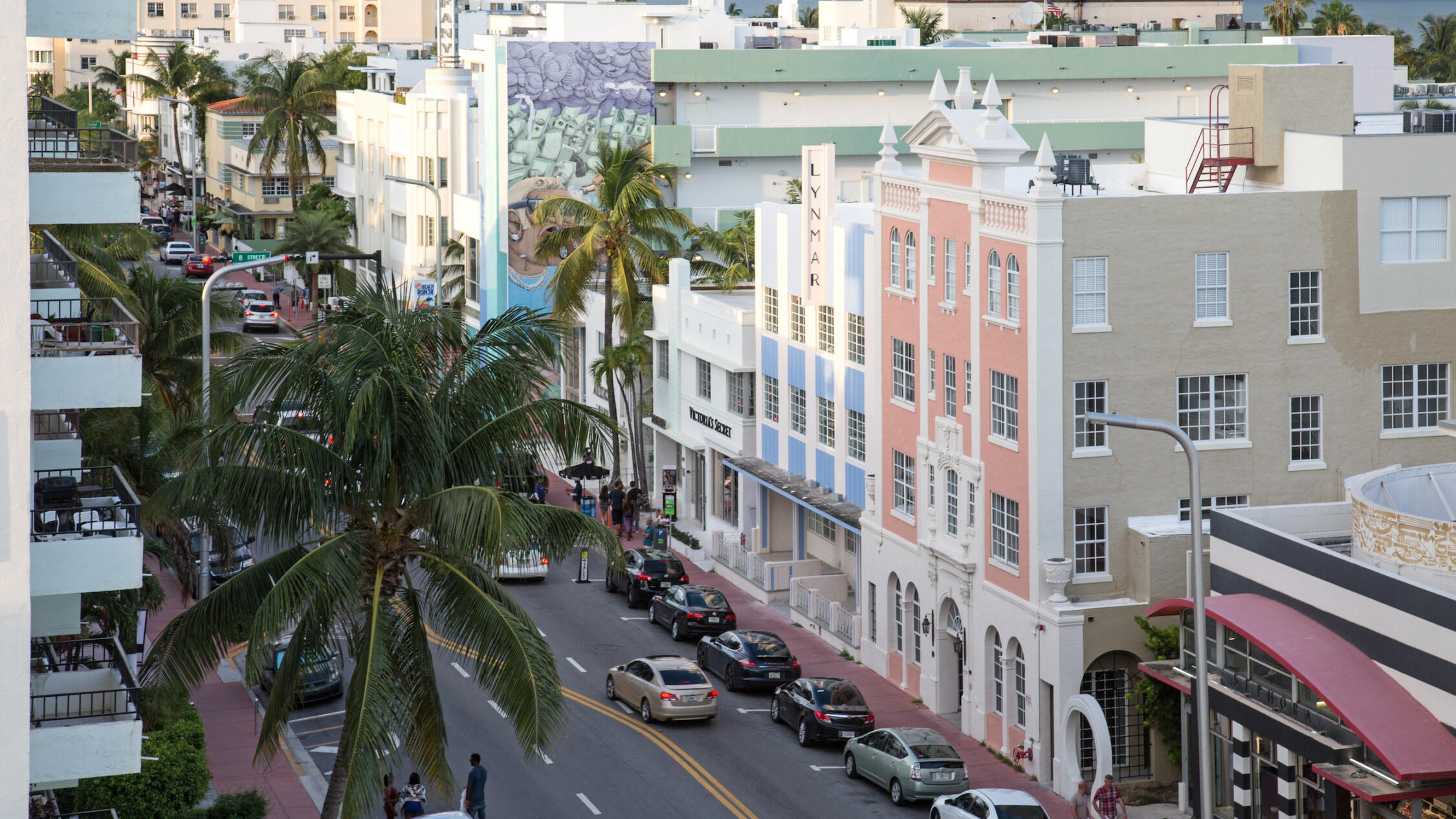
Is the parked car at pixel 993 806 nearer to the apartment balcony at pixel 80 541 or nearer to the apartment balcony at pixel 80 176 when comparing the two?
the apartment balcony at pixel 80 541

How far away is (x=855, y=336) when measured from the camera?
4603 cm

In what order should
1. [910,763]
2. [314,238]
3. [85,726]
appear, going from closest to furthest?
1. [85,726]
2. [910,763]
3. [314,238]

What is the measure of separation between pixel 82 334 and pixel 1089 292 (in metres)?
20.7

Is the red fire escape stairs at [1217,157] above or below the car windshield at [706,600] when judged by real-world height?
above

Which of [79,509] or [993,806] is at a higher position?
[79,509]

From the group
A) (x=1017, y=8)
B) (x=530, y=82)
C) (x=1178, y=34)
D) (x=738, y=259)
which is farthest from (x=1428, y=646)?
(x=1017, y=8)

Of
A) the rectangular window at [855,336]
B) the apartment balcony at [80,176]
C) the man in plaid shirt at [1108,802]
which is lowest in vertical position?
the man in plaid shirt at [1108,802]

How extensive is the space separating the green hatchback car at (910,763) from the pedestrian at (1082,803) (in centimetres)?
263

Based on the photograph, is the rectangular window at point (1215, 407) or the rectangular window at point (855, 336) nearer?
the rectangular window at point (1215, 407)

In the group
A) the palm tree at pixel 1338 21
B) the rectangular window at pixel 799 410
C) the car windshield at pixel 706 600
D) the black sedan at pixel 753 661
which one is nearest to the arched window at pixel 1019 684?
the black sedan at pixel 753 661

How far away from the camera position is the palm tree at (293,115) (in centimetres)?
10369

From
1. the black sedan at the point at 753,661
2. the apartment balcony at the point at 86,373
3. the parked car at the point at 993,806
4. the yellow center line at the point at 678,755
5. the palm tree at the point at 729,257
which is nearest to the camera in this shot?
the apartment balcony at the point at 86,373

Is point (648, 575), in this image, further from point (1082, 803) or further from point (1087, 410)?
point (1082, 803)

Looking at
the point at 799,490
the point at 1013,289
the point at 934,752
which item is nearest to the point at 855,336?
the point at 799,490
